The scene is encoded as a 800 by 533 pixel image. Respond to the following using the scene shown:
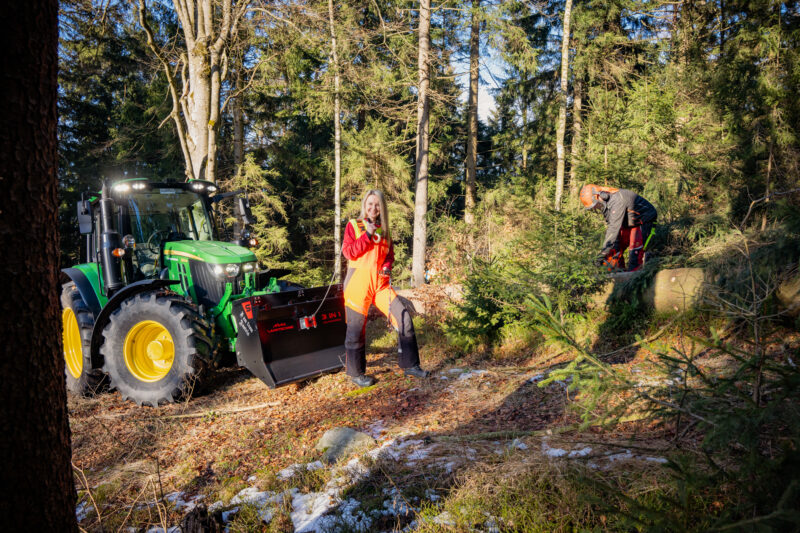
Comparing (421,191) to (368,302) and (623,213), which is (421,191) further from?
(368,302)

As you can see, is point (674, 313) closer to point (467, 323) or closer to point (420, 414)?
point (467, 323)

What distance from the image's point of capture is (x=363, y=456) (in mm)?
3324

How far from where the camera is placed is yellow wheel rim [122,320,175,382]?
5332mm

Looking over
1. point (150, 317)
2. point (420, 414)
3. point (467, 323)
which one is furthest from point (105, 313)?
point (467, 323)

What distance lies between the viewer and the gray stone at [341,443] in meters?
3.55

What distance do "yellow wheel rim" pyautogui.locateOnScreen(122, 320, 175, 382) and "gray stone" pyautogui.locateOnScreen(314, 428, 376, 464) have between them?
2653 millimetres

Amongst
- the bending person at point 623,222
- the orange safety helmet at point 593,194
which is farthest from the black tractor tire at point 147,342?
the orange safety helmet at point 593,194

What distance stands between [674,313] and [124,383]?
21.5 feet

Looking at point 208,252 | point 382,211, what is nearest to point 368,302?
point 382,211

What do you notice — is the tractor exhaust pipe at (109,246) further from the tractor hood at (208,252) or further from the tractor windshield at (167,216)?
the tractor hood at (208,252)

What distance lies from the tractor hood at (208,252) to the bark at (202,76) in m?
3.76

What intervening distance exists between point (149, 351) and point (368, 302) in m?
2.84

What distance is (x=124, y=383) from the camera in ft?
A: 17.3

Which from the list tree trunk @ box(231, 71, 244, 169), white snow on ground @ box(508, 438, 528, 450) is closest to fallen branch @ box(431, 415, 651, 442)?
white snow on ground @ box(508, 438, 528, 450)
